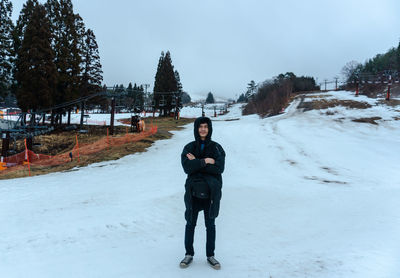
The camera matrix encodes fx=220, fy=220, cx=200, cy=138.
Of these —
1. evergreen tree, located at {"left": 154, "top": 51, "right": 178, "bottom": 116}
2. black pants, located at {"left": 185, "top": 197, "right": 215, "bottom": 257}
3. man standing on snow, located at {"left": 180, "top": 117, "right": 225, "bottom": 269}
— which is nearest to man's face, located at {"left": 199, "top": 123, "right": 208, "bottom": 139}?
man standing on snow, located at {"left": 180, "top": 117, "right": 225, "bottom": 269}

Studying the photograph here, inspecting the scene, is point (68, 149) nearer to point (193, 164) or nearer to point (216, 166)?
point (193, 164)

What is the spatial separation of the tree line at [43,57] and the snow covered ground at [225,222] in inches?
648

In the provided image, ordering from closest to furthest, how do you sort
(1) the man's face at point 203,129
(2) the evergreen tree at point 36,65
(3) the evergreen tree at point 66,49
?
1. (1) the man's face at point 203,129
2. (2) the evergreen tree at point 36,65
3. (3) the evergreen tree at point 66,49

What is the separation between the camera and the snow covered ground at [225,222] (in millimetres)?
3506

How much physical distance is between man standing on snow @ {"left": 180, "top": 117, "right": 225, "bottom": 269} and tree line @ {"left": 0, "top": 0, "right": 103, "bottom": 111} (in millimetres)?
24764

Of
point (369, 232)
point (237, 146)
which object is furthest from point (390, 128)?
point (369, 232)

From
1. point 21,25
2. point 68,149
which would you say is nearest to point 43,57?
point 21,25

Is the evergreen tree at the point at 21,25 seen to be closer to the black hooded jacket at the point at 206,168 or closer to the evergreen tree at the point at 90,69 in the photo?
the evergreen tree at the point at 90,69

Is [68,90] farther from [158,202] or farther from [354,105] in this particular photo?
[354,105]

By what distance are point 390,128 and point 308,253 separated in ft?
66.6

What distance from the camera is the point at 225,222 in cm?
520

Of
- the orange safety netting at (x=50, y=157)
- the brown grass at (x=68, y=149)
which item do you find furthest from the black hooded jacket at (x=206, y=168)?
the orange safety netting at (x=50, y=157)

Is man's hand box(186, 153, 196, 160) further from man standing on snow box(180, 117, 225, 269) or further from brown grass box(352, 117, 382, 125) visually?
brown grass box(352, 117, 382, 125)

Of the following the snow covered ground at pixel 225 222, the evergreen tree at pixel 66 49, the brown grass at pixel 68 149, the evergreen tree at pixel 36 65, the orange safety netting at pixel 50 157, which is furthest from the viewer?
the evergreen tree at pixel 66 49
